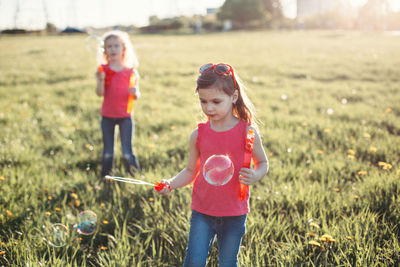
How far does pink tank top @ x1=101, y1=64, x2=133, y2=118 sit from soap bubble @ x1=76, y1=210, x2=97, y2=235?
59.9 inches

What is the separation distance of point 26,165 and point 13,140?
938mm

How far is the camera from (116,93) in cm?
413

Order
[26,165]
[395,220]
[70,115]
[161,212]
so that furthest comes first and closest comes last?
1. [70,115]
2. [26,165]
3. [161,212]
4. [395,220]

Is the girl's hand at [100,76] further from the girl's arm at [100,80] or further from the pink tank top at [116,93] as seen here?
the pink tank top at [116,93]

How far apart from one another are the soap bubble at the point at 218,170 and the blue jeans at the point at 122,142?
2202mm

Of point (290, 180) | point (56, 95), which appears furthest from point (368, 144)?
point (56, 95)

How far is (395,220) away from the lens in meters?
2.74

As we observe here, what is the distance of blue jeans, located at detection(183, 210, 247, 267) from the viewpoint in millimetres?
2092

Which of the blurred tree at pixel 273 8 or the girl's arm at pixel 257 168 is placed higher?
the blurred tree at pixel 273 8

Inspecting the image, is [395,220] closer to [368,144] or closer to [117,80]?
[368,144]

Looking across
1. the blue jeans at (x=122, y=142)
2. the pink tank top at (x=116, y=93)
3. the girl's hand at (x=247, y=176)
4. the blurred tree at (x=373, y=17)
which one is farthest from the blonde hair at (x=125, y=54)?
the blurred tree at (x=373, y=17)

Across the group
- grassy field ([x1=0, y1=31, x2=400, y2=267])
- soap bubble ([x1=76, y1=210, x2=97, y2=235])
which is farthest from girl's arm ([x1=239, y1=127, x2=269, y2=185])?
soap bubble ([x1=76, y1=210, x2=97, y2=235])

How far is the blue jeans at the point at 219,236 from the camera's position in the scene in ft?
6.86

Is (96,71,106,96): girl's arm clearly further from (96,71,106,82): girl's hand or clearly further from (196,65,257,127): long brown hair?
(196,65,257,127): long brown hair
